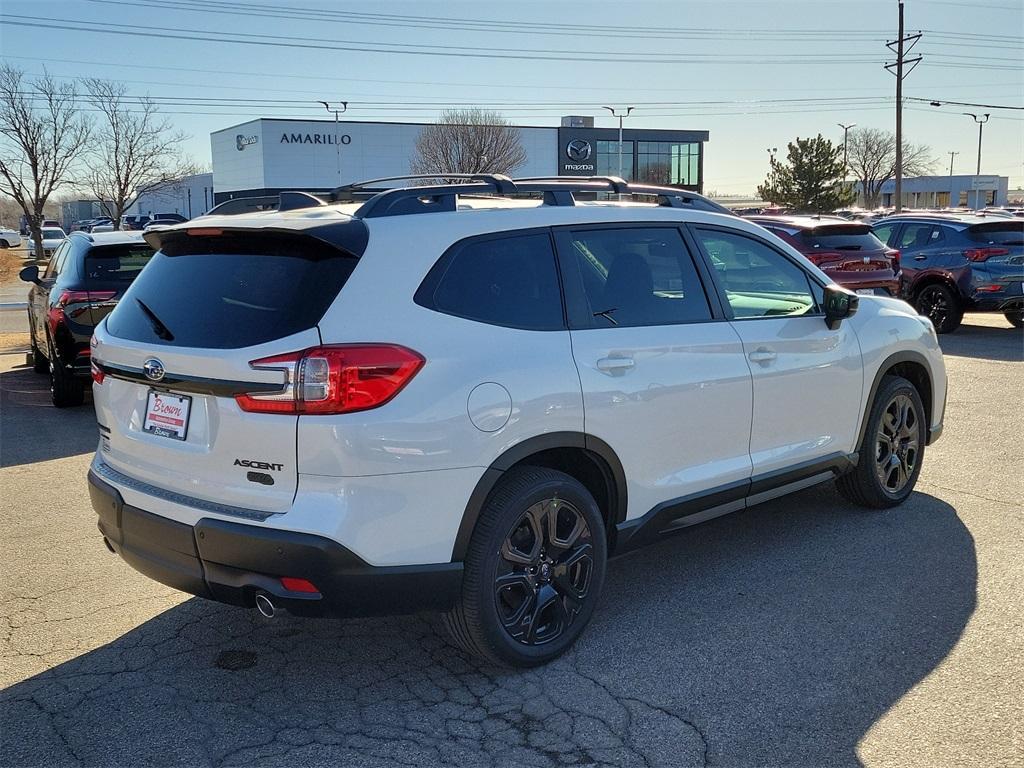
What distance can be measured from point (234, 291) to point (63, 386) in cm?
672

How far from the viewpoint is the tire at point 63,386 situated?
9.33 m

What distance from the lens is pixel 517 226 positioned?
3930 mm

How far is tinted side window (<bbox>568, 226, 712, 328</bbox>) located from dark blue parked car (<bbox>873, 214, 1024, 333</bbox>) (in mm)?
11330

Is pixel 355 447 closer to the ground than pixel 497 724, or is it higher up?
higher up

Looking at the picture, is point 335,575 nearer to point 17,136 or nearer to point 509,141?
point 17,136

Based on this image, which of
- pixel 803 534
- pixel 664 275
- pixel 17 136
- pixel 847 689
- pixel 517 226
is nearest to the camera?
pixel 847 689

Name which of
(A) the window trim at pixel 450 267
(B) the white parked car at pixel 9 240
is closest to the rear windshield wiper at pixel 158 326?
(A) the window trim at pixel 450 267

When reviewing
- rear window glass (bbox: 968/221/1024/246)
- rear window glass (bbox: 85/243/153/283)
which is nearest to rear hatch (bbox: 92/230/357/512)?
rear window glass (bbox: 85/243/153/283)

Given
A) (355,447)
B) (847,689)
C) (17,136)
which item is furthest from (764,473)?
(17,136)

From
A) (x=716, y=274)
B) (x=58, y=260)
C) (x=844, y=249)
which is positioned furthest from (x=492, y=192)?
(x=844, y=249)

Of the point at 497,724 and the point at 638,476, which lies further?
the point at 638,476

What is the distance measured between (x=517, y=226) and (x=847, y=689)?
7.21 ft

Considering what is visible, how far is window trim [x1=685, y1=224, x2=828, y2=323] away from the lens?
4.64m

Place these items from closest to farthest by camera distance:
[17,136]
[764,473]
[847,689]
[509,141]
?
1. [847,689]
2. [764,473]
3. [17,136]
4. [509,141]
